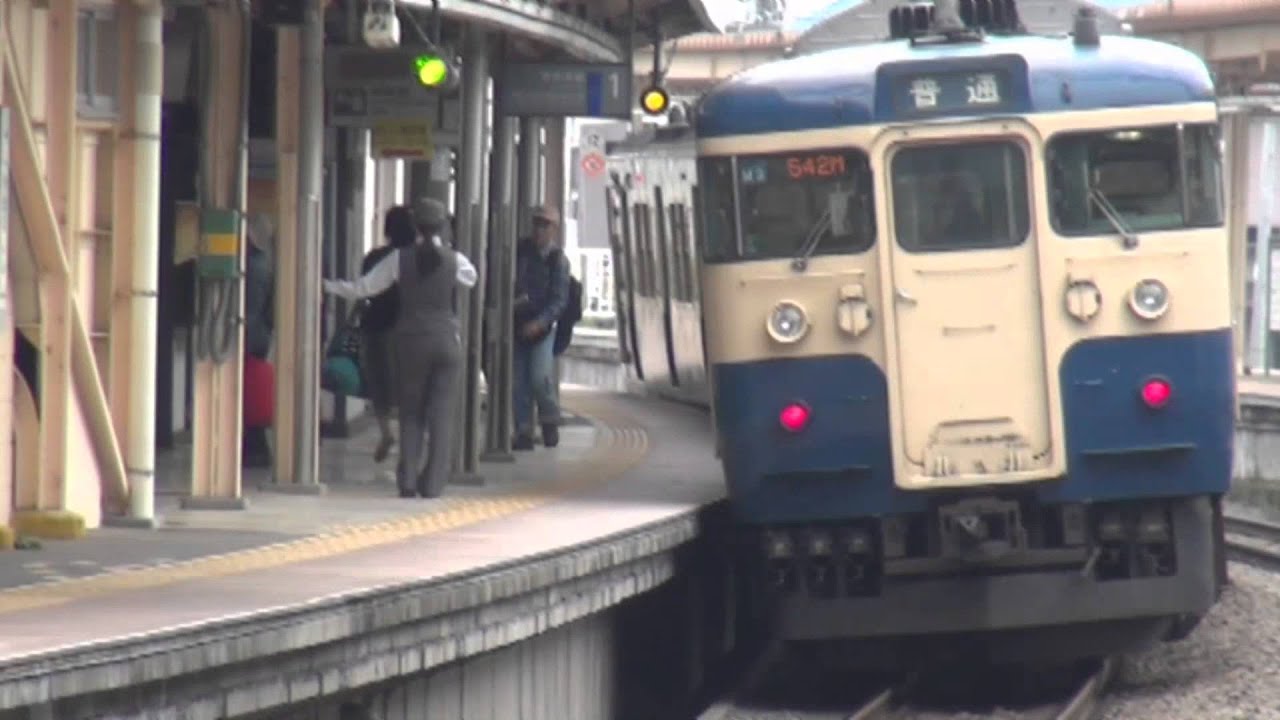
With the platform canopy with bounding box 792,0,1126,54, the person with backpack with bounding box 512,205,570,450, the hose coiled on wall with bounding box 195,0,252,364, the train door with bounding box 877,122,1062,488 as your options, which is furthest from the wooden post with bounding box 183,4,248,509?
the platform canopy with bounding box 792,0,1126,54

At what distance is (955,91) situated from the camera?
1459 centimetres

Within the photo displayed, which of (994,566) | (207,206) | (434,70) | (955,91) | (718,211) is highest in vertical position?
(434,70)

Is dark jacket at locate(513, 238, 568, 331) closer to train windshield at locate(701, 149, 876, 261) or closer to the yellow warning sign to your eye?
the yellow warning sign

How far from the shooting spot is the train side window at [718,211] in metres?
14.8

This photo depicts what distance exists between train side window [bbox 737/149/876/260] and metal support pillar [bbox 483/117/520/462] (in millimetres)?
5076

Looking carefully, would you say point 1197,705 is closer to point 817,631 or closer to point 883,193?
point 817,631

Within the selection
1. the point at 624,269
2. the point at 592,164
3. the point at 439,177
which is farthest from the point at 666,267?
the point at 592,164

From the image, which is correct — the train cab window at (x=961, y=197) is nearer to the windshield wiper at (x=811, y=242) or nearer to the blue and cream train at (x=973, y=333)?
the blue and cream train at (x=973, y=333)

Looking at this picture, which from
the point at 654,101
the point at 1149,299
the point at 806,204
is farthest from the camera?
the point at 654,101

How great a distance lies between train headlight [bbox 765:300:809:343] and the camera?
1452cm

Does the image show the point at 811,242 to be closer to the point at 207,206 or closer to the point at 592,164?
the point at 207,206

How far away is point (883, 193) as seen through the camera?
1464 cm

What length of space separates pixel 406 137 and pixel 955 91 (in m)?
4.94

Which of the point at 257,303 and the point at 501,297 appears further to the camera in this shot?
the point at 501,297
